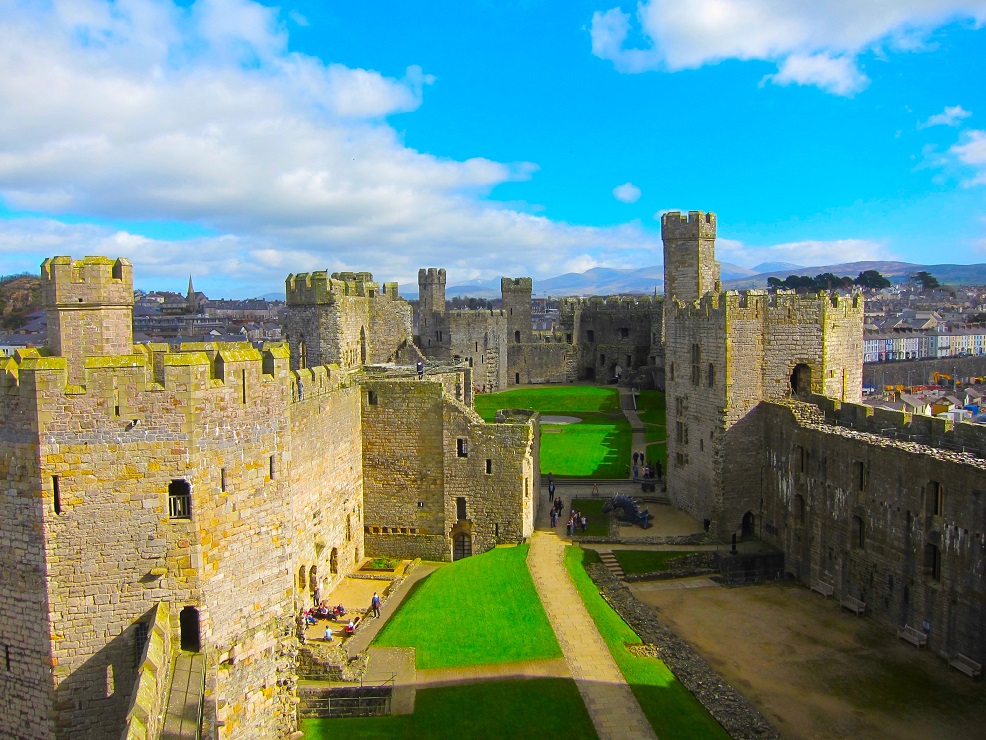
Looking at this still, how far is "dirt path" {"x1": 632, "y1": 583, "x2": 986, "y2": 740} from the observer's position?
19.7m

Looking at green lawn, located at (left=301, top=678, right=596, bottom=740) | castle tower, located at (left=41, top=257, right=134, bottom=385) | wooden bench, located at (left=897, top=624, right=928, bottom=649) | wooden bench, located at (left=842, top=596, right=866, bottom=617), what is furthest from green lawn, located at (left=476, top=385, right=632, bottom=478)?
castle tower, located at (left=41, top=257, right=134, bottom=385)

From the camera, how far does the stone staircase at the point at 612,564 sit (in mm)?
28703

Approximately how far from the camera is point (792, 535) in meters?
29.4

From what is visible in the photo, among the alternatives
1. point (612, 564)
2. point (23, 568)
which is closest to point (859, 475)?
point (612, 564)

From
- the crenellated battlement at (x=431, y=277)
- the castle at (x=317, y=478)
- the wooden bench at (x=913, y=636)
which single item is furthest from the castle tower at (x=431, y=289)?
the wooden bench at (x=913, y=636)

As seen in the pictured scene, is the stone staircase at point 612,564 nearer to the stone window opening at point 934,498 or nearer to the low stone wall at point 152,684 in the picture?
the stone window opening at point 934,498

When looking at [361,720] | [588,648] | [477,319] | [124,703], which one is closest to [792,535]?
[588,648]

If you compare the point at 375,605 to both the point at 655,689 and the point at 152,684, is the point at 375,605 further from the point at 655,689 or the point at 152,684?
the point at 152,684

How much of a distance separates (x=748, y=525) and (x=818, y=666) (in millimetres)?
10181

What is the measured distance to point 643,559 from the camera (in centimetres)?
2975

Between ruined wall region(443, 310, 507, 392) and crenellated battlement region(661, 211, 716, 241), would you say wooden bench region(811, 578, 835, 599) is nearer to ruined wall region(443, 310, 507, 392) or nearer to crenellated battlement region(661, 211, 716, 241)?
crenellated battlement region(661, 211, 716, 241)

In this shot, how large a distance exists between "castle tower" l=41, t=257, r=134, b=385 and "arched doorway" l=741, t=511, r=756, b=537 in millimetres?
24478

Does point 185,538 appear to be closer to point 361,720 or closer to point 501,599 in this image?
point 361,720

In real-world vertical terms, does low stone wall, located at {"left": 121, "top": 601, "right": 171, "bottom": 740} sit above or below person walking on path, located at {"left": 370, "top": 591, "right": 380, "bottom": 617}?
above
